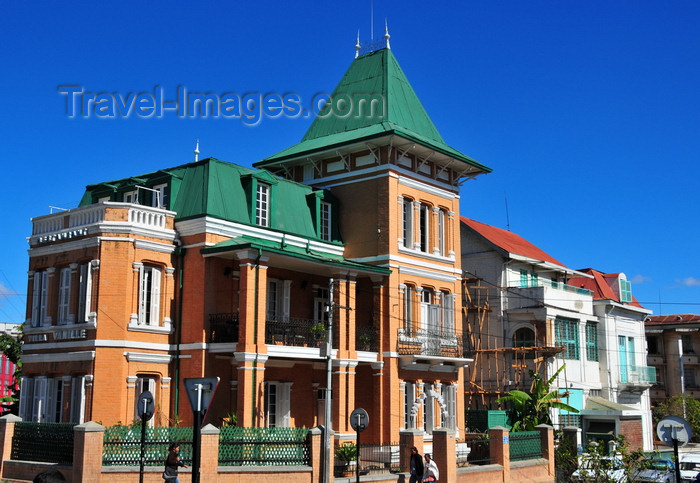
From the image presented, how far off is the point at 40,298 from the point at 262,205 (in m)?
9.00

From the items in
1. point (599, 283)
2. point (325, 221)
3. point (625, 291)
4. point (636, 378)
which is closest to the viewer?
point (325, 221)

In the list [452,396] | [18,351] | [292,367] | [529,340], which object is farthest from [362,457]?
[18,351]

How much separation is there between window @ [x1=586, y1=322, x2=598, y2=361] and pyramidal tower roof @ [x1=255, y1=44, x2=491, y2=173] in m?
14.7

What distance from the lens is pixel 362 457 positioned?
27562mm

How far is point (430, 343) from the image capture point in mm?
33656

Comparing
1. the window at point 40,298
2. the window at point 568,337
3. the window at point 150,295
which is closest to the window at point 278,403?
the window at point 150,295

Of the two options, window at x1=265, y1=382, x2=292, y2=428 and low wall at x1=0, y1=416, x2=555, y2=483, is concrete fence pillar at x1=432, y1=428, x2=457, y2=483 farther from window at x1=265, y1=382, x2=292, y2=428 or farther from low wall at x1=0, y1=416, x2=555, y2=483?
window at x1=265, y1=382, x2=292, y2=428

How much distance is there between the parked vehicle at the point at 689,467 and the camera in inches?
1002

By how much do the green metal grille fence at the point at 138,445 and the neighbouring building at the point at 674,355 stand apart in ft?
165

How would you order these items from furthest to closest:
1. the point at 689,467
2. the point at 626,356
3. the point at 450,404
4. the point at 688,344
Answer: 1. the point at 688,344
2. the point at 626,356
3. the point at 450,404
4. the point at 689,467

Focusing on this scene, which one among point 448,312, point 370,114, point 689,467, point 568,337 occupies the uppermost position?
point 370,114

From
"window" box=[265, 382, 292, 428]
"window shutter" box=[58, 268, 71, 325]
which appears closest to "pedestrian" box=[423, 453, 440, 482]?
"window" box=[265, 382, 292, 428]

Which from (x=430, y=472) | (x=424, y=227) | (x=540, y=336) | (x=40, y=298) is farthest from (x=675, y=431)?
(x=540, y=336)

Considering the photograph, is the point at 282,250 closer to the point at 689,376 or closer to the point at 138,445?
the point at 138,445
